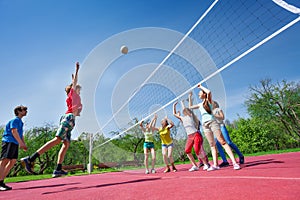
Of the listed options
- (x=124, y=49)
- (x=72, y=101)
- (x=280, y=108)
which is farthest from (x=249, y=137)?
(x=72, y=101)

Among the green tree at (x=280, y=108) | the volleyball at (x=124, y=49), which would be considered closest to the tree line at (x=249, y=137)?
the green tree at (x=280, y=108)

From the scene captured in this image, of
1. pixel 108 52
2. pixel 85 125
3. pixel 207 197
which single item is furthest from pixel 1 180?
pixel 85 125

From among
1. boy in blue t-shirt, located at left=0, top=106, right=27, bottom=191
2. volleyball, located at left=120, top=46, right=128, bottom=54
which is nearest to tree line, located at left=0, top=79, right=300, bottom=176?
volleyball, located at left=120, top=46, right=128, bottom=54

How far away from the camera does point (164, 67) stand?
1063cm

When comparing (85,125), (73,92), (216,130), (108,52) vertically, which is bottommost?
(216,130)

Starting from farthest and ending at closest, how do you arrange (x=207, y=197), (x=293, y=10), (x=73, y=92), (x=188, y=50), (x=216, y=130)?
(x=188, y=50) → (x=216, y=130) → (x=293, y=10) → (x=73, y=92) → (x=207, y=197)

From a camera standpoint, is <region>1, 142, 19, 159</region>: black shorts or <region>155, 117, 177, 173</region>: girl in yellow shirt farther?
<region>155, 117, 177, 173</region>: girl in yellow shirt

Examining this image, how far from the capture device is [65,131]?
4.16 m

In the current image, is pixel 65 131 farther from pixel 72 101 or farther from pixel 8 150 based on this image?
pixel 8 150

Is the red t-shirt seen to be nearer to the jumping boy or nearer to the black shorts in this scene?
the jumping boy

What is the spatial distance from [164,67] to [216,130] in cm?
607

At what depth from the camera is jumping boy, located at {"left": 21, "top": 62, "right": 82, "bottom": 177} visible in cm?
393

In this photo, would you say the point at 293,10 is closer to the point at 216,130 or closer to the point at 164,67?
the point at 216,130

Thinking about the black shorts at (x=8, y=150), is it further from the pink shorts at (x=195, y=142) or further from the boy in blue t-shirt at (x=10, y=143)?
the pink shorts at (x=195, y=142)
